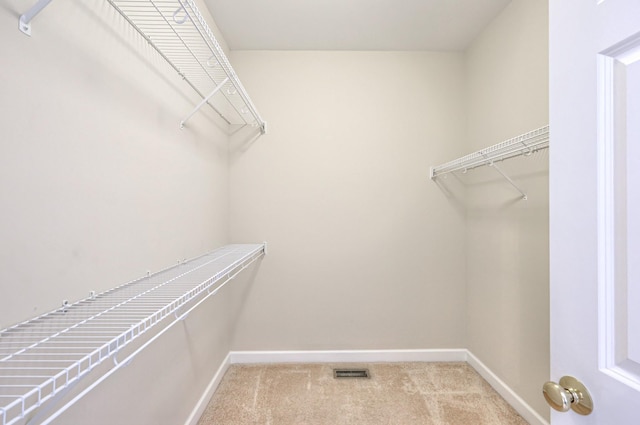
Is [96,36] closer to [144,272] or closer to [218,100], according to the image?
[144,272]

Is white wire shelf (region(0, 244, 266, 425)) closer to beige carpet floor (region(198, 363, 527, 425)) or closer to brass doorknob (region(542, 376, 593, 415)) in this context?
brass doorknob (region(542, 376, 593, 415))

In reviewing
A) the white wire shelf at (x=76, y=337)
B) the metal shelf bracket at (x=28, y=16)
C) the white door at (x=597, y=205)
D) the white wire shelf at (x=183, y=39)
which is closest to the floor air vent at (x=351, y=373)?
the white wire shelf at (x=76, y=337)

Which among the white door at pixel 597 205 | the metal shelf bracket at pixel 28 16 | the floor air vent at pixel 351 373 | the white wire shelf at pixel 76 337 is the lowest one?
the floor air vent at pixel 351 373

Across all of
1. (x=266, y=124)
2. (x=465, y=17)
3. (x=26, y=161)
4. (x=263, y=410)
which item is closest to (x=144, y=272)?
(x=26, y=161)

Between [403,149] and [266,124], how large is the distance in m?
1.06

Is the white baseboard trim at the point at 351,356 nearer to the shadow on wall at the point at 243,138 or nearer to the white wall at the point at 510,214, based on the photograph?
the white wall at the point at 510,214

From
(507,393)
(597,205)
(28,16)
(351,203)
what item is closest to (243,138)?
(351,203)

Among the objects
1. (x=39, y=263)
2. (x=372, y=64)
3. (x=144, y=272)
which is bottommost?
(x=144, y=272)

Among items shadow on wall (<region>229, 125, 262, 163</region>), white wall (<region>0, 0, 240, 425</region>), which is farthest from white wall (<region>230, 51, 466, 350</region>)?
white wall (<region>0, 0, 240, 425</region>)

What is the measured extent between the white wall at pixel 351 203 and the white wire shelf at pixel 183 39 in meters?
0.46

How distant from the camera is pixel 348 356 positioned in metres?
2.27

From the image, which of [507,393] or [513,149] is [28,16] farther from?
[507,393]

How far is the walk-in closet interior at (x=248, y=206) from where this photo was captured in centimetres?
71

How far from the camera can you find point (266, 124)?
2.29m
